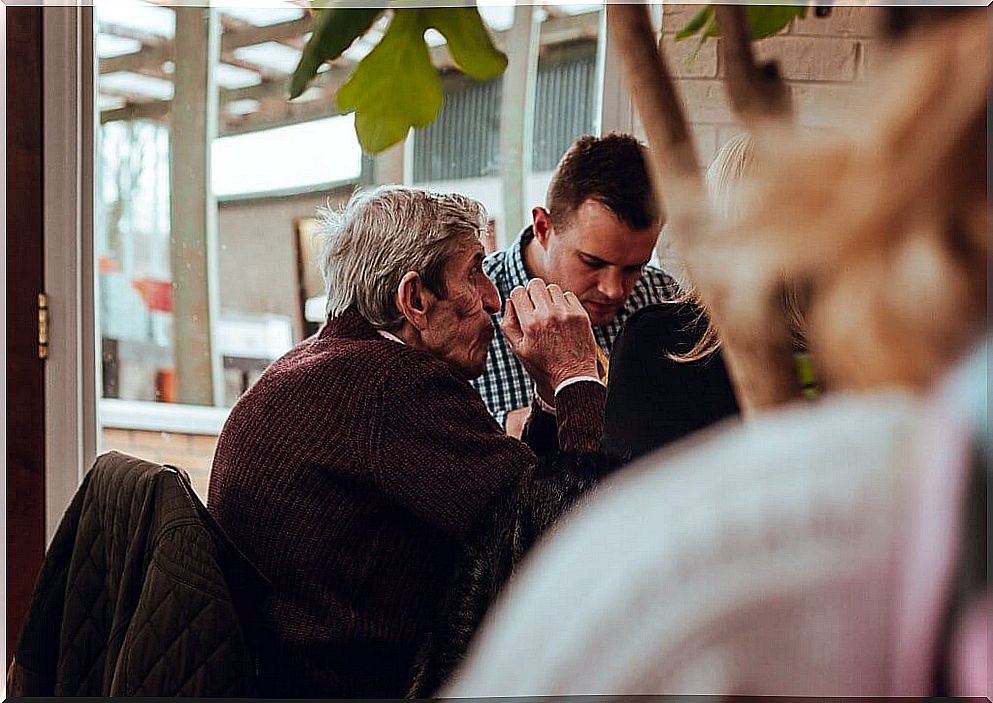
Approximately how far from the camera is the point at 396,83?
0.78 meters

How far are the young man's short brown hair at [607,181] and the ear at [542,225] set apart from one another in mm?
12

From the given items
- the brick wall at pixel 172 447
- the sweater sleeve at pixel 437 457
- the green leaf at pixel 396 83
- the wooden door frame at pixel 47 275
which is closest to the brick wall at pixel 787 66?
the green leaf at pixel 396 83

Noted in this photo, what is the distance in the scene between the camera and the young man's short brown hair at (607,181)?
60.2 inches

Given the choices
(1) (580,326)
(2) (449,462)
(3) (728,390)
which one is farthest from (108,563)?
(3) (728,390)

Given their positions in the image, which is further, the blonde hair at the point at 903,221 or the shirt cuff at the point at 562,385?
the shirt cuff at the point at 562,385

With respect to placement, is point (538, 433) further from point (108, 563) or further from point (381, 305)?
point (108, 563)

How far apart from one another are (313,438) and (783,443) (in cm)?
86

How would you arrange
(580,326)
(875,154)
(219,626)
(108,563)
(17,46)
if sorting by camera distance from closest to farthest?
(875,154) → (219,626) → (108,563) → (580,326) → (17,46)

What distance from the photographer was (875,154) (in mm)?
465

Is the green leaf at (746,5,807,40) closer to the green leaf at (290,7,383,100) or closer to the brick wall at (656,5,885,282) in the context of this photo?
the brick wall at (656,5,885,282)

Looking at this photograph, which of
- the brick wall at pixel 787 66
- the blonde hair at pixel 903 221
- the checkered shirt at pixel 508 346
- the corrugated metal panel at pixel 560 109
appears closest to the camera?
the blonde hair at pixel 903 221

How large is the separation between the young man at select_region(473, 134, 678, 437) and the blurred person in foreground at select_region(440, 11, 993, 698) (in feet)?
3.14

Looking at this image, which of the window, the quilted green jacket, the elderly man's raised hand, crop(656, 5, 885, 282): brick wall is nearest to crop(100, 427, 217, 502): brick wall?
the window

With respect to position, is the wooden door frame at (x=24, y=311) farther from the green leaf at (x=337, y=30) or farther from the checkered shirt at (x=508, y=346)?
the green leaf at (x=337, y=30)
